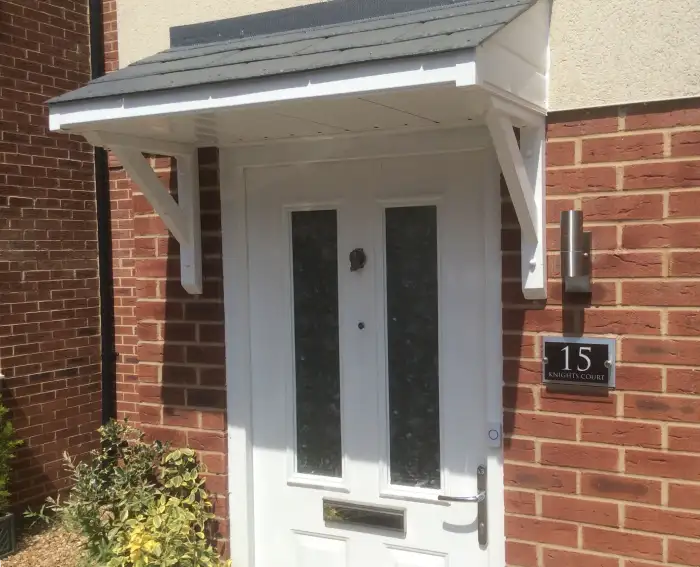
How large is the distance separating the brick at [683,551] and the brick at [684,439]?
1.04ft

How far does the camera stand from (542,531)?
2.68 metres

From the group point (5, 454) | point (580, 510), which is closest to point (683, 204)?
point (580, 510)

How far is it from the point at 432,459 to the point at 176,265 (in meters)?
1.47

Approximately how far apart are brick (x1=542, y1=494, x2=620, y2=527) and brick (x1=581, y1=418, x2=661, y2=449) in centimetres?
23

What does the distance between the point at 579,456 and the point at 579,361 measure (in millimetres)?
348

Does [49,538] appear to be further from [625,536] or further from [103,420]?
[625,536]

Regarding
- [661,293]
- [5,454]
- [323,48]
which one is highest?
[323,48]

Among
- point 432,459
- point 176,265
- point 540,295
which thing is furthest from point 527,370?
point 176,265

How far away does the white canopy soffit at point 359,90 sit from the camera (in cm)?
206

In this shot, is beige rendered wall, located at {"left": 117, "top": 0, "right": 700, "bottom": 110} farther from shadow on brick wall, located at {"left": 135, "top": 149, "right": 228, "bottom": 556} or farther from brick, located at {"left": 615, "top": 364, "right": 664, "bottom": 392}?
shadow on brick wall, located at {"left": 135, "top": 149, "right": 228, "bottom": 556}

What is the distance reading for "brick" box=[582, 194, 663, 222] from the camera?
2455 mm

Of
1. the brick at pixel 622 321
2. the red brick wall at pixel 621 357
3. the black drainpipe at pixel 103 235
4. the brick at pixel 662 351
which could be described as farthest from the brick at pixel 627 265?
the black drainpipe at pixel 103 235

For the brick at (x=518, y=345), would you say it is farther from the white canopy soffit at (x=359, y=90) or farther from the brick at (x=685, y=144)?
the brick at (x=685, y=144)

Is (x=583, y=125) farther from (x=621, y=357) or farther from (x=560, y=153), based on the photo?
(x=621, y=357)
